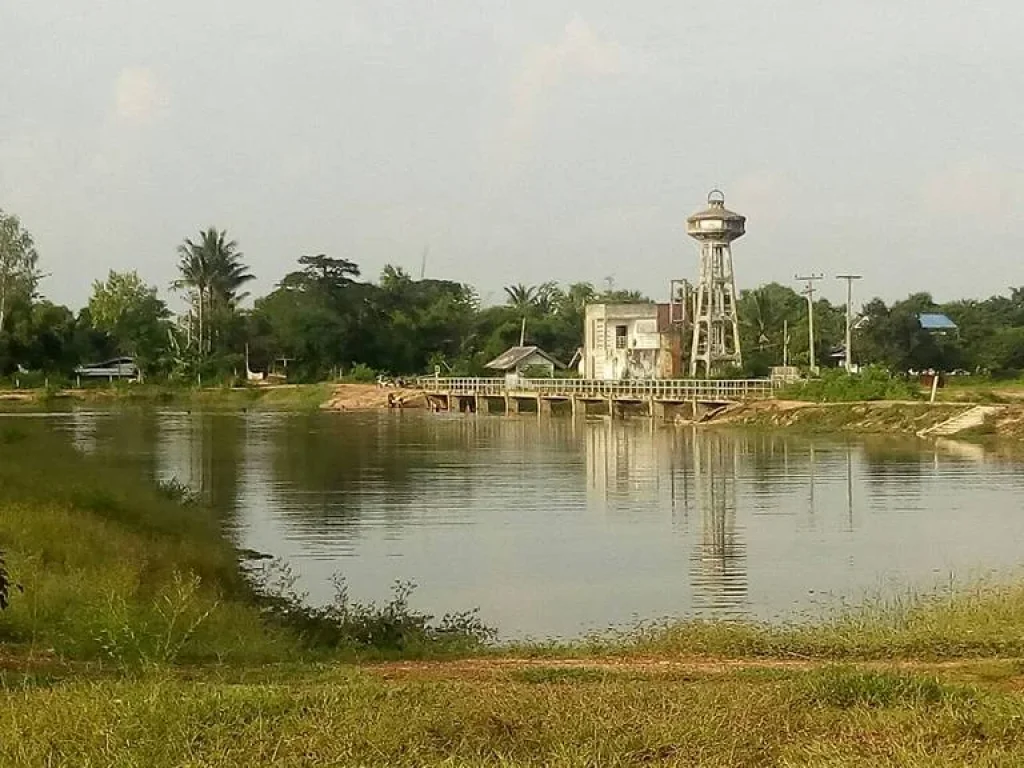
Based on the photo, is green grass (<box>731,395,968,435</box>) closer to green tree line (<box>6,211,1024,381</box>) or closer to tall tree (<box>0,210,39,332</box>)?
green tree line (<box>6,211,1024,381</box>)

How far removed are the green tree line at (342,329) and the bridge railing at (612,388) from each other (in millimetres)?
5560

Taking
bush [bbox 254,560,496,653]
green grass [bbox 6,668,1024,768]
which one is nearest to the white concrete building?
bush [bbox 254,560,496,653]

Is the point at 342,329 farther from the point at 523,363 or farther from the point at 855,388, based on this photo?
the point at 855,388

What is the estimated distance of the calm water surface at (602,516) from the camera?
17188mm

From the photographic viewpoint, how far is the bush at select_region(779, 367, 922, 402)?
5222cm

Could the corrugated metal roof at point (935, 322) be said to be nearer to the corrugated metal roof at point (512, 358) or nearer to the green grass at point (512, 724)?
the corrugated metal roof at point (512, 358)

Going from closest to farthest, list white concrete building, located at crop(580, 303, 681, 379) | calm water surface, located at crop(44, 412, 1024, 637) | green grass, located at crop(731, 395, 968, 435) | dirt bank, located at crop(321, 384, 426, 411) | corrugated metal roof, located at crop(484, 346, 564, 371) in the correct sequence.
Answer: calm water surface, located at crop(44, 412, 1024, 637), green grass, located at crop(731, 395, 968, 435), dirt bank, located at crop(321, 384, 426, 411), white concrete building, located at crop(580, 303, 681, 379), corrugated metal roof, located at crop(484, 346, 564, 371)

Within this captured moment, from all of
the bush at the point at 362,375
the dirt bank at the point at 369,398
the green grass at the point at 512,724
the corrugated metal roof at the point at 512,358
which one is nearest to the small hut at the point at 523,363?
the corrugated metal roof at the point at 512,358

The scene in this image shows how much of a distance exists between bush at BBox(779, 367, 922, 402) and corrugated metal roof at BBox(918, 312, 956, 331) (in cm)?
1382

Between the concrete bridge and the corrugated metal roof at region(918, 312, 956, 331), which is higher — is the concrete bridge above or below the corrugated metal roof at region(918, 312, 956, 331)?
below

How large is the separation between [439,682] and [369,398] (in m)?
62.4

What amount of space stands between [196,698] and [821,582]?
40.9 feet

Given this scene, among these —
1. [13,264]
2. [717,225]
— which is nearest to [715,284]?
[717,225]

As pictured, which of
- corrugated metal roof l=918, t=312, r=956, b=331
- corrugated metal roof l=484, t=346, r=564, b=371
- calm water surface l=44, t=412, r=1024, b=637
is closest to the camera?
calm water surface l=44, t=412, r=1024, b=637
